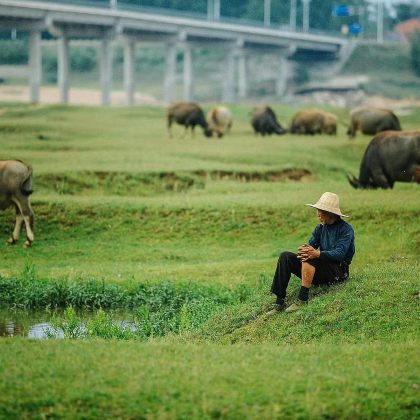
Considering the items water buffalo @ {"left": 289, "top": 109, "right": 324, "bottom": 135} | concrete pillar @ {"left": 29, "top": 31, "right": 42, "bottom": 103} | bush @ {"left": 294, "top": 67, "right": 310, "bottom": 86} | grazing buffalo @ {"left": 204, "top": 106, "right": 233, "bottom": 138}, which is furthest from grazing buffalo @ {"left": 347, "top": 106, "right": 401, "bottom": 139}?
bush @ {"left": 294, "top": 67, "right": 310, "bottom": 86}

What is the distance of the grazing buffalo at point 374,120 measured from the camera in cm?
3228

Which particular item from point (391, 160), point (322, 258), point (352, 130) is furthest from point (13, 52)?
point (322, 258)

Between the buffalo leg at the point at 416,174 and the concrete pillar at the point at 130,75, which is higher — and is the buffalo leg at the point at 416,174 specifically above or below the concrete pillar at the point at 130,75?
below

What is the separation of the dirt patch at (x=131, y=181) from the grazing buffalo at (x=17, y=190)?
4.21 meters

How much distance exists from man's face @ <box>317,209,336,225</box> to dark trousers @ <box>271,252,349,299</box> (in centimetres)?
47

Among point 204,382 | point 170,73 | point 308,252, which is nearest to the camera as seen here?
point 204,382

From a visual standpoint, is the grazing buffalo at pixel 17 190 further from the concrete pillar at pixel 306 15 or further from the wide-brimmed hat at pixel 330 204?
the concrete pillar at pixel 306 15

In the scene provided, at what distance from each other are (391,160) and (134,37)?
173 ft

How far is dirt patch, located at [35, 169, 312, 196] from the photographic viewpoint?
21.1m

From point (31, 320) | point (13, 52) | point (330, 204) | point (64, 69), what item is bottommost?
point (31, 320)

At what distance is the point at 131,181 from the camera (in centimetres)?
2194

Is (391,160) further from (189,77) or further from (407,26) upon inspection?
(407,26)

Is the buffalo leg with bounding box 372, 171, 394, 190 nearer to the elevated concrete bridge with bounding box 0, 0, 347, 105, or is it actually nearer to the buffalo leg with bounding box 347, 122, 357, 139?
the buffalo leg with bounding box 347, 122, 357, 139

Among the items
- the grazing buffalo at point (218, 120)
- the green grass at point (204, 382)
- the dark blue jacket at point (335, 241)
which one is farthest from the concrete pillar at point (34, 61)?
the green grass at point (204, 382)
